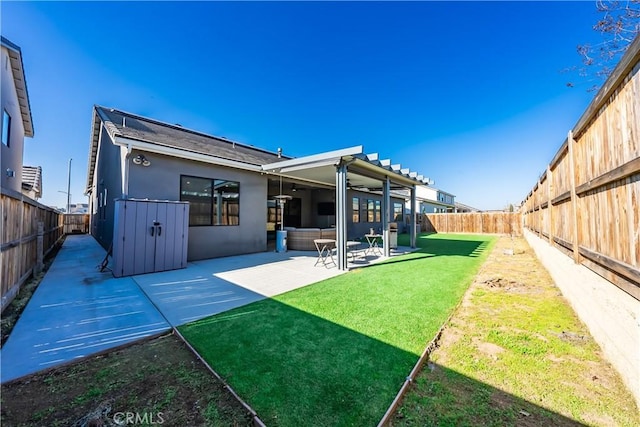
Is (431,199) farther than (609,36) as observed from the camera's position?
Yes

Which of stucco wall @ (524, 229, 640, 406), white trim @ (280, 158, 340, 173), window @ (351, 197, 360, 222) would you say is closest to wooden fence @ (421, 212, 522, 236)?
window @ (351, 197, 360, 222)

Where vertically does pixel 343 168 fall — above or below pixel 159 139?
below

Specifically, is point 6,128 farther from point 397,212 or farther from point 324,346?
point 397,212

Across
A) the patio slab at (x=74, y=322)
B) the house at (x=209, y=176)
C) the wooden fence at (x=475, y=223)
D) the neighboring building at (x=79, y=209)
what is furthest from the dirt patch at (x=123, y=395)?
the neighboring building at (x=79, y=209)

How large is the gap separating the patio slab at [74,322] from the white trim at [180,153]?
10.5 ft

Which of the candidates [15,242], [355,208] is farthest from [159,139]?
[355,208]

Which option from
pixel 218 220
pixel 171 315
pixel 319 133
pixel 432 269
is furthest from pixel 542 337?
pixel 319 133

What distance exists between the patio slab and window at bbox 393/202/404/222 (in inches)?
674

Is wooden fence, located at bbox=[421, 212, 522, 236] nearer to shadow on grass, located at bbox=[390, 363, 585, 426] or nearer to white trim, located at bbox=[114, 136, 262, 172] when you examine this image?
white trim, located at bbox=[114, 136, 262, 172]

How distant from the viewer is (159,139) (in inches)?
289

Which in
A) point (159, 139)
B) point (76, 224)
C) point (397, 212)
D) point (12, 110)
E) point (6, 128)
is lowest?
point (76, 224)

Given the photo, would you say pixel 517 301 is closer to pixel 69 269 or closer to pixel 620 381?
pixel 620 381

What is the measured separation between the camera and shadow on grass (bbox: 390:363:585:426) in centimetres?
168

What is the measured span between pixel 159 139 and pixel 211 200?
2291 mm
